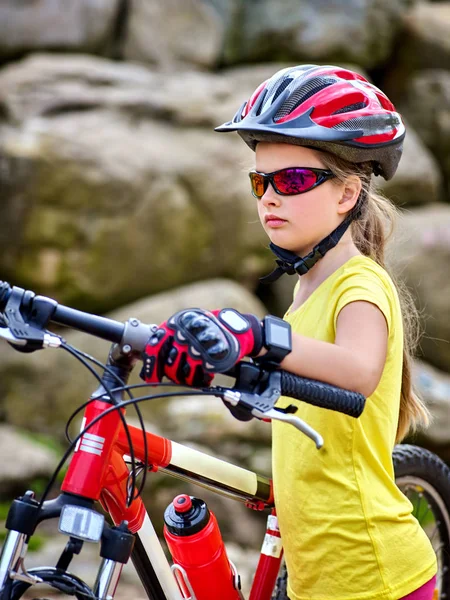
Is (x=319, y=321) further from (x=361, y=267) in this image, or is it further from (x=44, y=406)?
(x=44, y=406)

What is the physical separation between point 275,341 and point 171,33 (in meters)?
7.22

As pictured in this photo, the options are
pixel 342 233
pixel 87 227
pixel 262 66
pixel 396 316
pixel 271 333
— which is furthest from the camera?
pixel 262 66

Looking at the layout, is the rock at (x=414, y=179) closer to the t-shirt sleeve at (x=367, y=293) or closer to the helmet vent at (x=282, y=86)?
the helmet vent at (x=282, y=86)

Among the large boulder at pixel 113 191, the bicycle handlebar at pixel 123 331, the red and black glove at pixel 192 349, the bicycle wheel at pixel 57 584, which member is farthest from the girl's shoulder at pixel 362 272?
the large boulder at pixel 113 191

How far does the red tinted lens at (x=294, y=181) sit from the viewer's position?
82.1 inches

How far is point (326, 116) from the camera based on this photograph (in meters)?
2.12

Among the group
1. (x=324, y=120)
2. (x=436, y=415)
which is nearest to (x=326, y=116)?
(x=324, y=120)

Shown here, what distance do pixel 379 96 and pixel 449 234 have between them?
17.3 feet

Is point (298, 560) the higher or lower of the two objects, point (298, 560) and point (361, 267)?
the lower

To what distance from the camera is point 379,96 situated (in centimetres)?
227

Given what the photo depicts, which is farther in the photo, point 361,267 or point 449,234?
point 449,234

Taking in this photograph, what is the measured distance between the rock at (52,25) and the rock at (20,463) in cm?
372

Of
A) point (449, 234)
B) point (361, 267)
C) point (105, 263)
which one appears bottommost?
point (105, 263)

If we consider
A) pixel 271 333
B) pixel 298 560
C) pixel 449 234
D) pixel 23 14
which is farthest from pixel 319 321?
pixel 23 14
